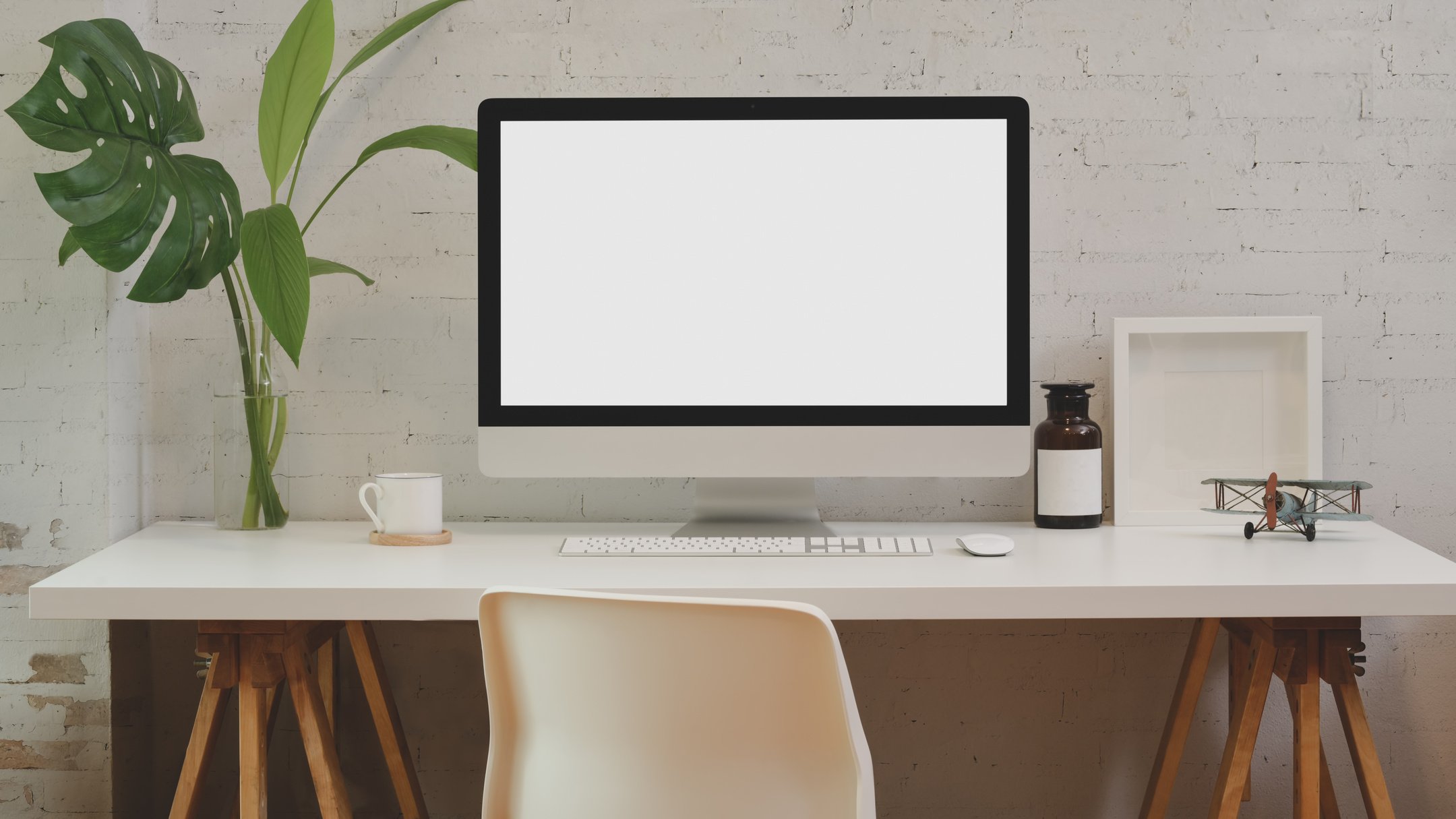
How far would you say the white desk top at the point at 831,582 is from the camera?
113 cm

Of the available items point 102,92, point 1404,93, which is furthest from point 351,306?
point 1404,93

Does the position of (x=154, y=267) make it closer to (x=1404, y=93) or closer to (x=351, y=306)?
(x=351, y=306)

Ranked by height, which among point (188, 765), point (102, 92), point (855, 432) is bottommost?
point (188, 765)

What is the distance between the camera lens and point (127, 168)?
4.30 ft

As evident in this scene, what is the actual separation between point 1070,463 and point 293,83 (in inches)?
50.7

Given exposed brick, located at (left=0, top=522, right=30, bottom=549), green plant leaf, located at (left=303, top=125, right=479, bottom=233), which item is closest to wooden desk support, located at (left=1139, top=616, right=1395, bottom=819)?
green plant leaf, located at (left=303, top=125, right=479, bottom=233)

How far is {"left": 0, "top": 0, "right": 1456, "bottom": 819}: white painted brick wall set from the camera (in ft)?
5.44

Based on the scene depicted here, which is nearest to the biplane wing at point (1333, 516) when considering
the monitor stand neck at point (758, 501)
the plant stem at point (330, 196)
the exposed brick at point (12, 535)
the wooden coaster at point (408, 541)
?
the monitor stand neck at point (758, 501)

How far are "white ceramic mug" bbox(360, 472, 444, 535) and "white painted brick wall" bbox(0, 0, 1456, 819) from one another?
0.26 meters

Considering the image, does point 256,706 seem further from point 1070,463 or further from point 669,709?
point 1070,463

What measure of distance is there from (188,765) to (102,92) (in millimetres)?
890

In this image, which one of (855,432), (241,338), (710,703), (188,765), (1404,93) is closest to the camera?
(710,703)

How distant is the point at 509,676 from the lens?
890mm

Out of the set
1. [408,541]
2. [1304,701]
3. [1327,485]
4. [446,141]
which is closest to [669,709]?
[408,541]
